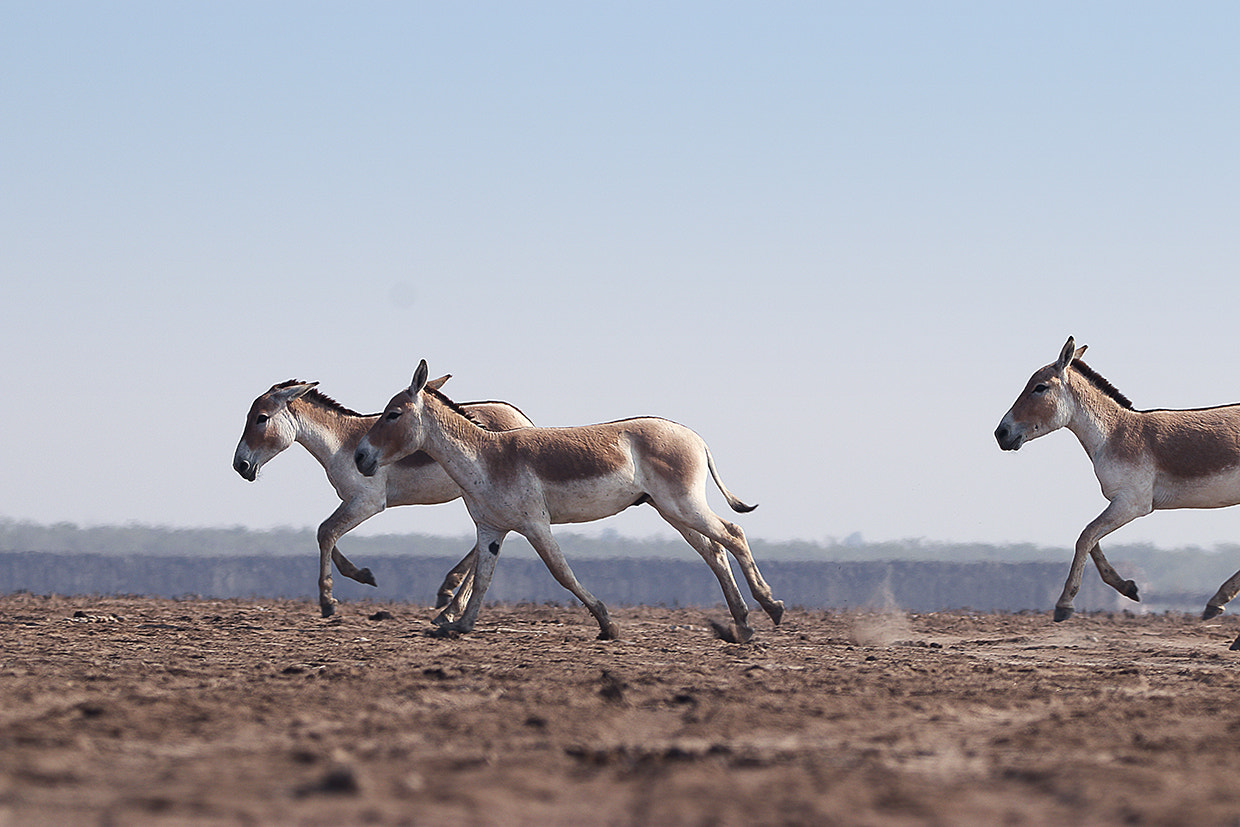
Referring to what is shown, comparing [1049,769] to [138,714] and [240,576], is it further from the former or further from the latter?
[240,576]

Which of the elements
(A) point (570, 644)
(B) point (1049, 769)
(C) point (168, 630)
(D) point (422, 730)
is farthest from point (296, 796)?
(C) point (168, 630)

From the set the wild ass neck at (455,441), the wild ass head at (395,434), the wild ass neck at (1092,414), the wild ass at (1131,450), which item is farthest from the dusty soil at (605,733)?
the wild ass neck at (1092,414)

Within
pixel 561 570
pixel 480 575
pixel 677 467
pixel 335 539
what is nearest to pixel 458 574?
pixel 335 539

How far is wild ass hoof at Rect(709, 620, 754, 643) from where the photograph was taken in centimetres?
1212

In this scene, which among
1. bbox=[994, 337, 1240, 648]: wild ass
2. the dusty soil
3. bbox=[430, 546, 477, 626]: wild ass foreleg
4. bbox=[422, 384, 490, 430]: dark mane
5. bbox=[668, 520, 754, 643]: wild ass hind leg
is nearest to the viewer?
the dusty soil

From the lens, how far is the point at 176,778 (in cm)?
516

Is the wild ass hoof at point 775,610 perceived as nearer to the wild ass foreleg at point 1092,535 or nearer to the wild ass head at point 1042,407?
the wild ass foreleg at point 1092,535

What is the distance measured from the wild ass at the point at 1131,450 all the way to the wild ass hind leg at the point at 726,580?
121 inches

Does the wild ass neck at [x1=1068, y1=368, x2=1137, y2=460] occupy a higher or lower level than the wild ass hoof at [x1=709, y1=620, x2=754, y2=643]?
higher

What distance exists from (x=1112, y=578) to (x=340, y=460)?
8482 mm

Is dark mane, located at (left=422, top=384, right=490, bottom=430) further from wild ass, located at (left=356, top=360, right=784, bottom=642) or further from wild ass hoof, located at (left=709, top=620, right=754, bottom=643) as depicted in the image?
wild ass hoof, located at (left=709, top=620, right=754, bottom=643)

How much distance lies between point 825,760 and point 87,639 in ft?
29.1

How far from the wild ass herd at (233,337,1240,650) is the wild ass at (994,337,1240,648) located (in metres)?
0.01

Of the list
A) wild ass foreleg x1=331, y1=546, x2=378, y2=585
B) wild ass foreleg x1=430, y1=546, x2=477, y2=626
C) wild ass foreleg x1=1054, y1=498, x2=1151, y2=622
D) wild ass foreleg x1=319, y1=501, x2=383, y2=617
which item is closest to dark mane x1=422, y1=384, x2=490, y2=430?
wild ass foreleg x1=430, y1=546, x2=477, y2=626
